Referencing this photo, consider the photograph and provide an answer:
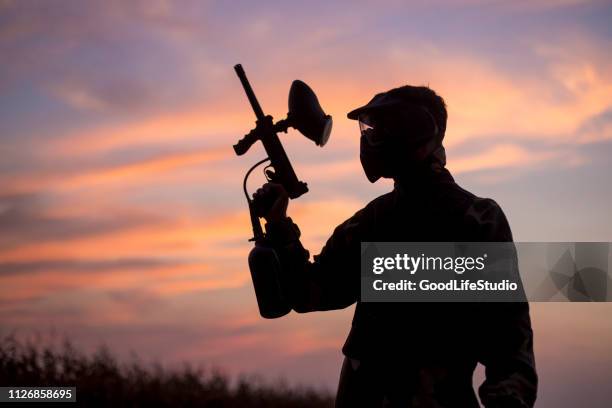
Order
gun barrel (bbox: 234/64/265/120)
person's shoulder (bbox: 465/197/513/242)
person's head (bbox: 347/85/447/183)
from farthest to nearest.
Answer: gun barrel (bbox: 234/64/265/120) < person's head (bbox: 347/85/447/183) < person's shoulder (bbox: 465/197/513/242)

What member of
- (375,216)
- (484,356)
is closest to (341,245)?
(375,216)

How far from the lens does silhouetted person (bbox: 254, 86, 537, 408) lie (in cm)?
530

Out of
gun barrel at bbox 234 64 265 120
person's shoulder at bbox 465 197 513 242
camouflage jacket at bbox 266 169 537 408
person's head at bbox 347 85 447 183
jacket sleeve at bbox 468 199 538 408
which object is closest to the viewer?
A: jacket sleeve at bbox 468 199 538 408

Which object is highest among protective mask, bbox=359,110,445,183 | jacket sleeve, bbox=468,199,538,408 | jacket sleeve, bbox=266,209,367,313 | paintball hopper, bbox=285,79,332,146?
paintball hopper, bbox=285,79,332,146

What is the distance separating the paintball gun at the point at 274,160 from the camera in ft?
19.1

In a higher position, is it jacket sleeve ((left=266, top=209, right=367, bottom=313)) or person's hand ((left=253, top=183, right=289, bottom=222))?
person's hand ((left=253, top=183, right=289, bottom=222))

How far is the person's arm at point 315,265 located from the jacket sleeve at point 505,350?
2.84ft

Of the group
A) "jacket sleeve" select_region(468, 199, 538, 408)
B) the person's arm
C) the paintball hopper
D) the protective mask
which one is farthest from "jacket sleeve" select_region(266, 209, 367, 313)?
"jacket sleeve" select_region(468, 199, 538, 408)

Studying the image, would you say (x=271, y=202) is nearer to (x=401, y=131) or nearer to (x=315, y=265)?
(x=315, y=265)

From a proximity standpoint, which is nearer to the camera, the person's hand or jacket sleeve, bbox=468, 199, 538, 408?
jacket sleeve, bbox=468, 199, 538, 408

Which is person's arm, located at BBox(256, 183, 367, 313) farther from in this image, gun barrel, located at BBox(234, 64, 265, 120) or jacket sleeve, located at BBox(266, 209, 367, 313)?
gun barrel, located at BBox(234, 64, 265, 120)

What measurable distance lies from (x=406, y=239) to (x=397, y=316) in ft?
1.58

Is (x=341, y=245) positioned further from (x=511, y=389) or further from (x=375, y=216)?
(x=511, y=389)

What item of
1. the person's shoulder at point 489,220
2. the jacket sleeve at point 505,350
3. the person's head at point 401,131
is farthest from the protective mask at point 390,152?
the jacket sleeve at point 505,350
